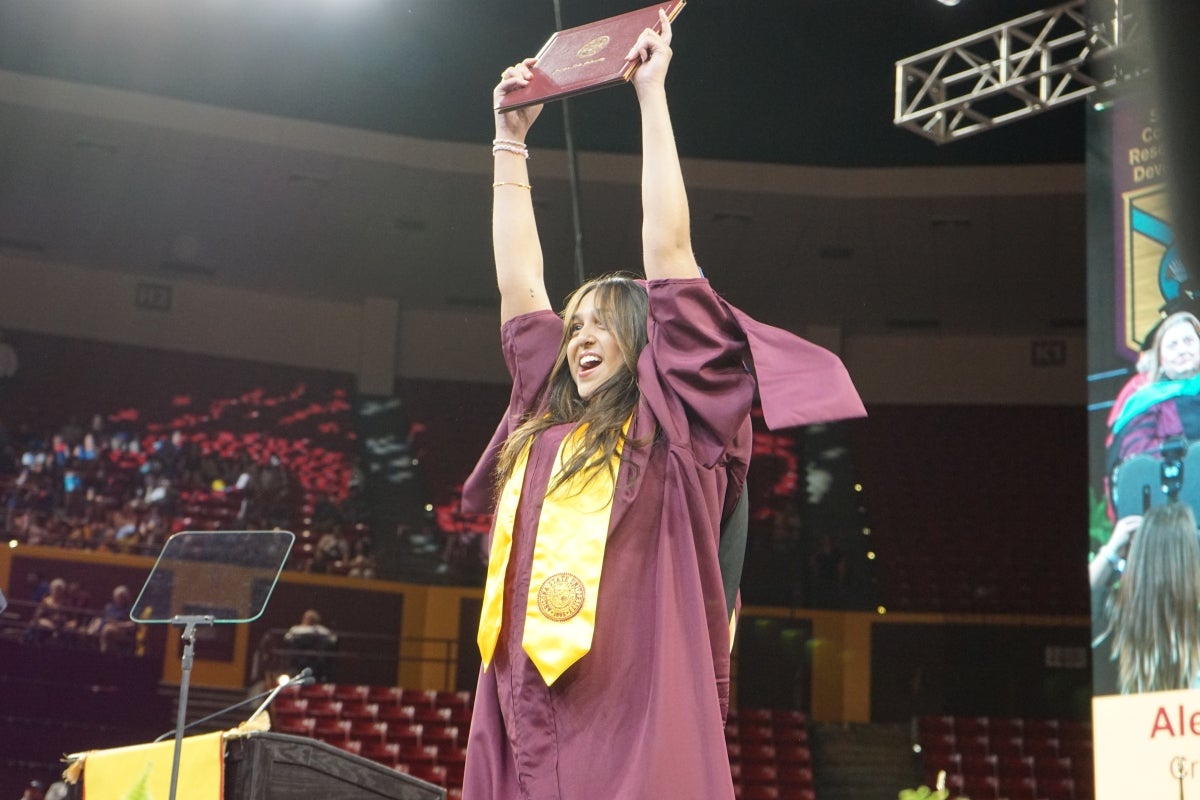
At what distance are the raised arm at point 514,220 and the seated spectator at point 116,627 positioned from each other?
8555 mm

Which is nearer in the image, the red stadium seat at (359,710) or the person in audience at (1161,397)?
the person in audience at (1161,397)

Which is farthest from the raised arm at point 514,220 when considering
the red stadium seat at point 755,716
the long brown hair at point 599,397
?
the red stadium seat at point 755,716

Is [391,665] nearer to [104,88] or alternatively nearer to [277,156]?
[277,156]

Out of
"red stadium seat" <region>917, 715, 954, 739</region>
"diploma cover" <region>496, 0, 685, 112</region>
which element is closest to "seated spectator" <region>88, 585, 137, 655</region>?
"red stadium seat" <region>917, 715, 954, 739</region>

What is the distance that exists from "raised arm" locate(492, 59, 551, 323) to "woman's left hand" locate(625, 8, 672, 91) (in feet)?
0.63

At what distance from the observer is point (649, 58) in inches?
70.4

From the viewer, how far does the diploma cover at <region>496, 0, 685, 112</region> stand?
5.82 ft

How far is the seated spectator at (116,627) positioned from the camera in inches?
383

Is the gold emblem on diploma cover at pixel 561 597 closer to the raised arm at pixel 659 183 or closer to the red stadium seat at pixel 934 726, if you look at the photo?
the raised arm at pixel 659 183

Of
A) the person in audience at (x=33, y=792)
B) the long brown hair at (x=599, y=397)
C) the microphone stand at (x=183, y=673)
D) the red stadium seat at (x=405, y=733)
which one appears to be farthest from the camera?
the red stadium seat at (x=405, y=733)

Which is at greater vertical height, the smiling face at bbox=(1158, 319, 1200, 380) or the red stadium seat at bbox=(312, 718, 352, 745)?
the smiling face at bbox=(1158, 319, 1200, 380)

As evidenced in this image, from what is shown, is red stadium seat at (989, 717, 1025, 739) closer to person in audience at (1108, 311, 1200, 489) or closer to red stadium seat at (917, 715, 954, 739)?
red stadium seat at (917, 715, 954, 739)

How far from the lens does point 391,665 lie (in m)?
12.0

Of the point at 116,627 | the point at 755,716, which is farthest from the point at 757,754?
the point at 116,627
